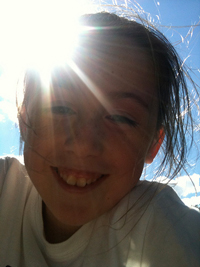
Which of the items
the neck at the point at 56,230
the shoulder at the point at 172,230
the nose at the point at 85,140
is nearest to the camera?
the shoulder at the point at 172,230

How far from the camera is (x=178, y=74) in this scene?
3.84 feet

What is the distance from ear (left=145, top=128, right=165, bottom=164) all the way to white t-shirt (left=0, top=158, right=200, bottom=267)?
0.42 ft

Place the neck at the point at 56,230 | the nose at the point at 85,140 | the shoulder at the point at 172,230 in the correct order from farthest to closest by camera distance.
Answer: the neck at the point at 56,230, the nose at the point at 85,140, the shoulder at the point at 172,230

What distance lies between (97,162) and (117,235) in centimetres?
32

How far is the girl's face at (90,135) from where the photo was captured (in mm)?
857

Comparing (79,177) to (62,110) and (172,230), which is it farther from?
(172,230)

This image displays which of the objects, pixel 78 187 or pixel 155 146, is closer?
pixel 78 187

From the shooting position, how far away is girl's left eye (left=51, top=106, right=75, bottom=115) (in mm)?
881

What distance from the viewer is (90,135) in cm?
84

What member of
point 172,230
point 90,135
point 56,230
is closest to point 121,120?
point 90,135

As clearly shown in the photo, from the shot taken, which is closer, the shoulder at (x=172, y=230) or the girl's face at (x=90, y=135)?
the shoulder at (x=172, y=230)

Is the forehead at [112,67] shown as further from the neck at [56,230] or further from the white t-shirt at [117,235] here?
the neck at [56,230]

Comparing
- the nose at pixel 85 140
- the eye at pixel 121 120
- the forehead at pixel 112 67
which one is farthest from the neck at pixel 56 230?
the forehead at pixel 112 67

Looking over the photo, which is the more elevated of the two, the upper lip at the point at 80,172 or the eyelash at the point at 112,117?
the eyelash at the point at 112,117
